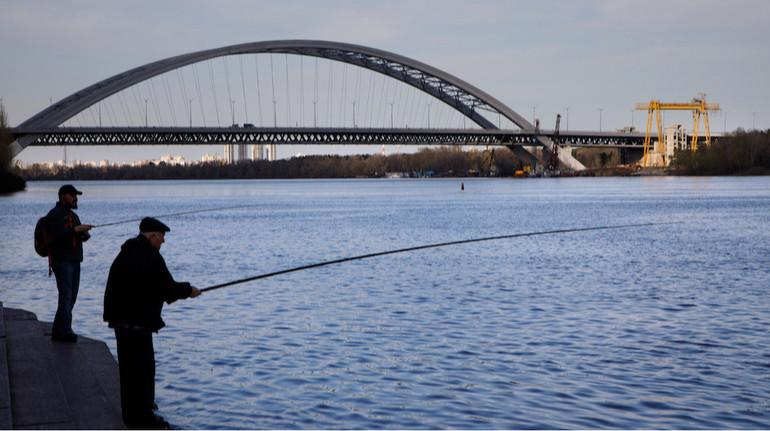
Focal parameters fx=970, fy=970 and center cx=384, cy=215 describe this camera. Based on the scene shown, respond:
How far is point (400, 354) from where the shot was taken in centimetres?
1091

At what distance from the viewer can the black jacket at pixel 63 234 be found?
9.88 metres

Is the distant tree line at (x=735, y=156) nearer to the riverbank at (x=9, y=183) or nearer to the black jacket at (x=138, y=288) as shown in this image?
the riverbank at (x=9, y=183)

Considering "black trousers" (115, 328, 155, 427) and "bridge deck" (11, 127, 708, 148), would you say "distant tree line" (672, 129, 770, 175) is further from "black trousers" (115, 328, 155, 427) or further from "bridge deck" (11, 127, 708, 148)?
→ "black trousers" (115, 328, 155, 427)

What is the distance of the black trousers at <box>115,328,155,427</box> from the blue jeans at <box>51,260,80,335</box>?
2840 mm

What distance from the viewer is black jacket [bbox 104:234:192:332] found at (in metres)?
7.19

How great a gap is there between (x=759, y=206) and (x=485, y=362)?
4550 cm

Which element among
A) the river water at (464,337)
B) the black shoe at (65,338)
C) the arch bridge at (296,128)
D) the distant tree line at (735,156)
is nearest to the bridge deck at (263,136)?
the arch bridge at (296,128)

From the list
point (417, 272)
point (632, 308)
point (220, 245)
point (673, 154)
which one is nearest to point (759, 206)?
point (220, 245)

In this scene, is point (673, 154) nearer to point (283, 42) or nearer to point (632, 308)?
point (283, 42)

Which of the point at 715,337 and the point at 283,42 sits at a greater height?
the point at 283,42

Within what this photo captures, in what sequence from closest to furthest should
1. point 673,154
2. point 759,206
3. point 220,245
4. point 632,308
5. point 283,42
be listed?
point 632,308
point 220,245
point 759,206
point 283,42
point 673,154

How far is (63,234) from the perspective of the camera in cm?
991

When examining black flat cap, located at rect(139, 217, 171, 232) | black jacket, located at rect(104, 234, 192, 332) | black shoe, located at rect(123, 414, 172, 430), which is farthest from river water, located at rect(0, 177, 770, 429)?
black flat cap, located at rect(139, 217, 171, 232)

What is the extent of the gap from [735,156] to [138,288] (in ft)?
457
